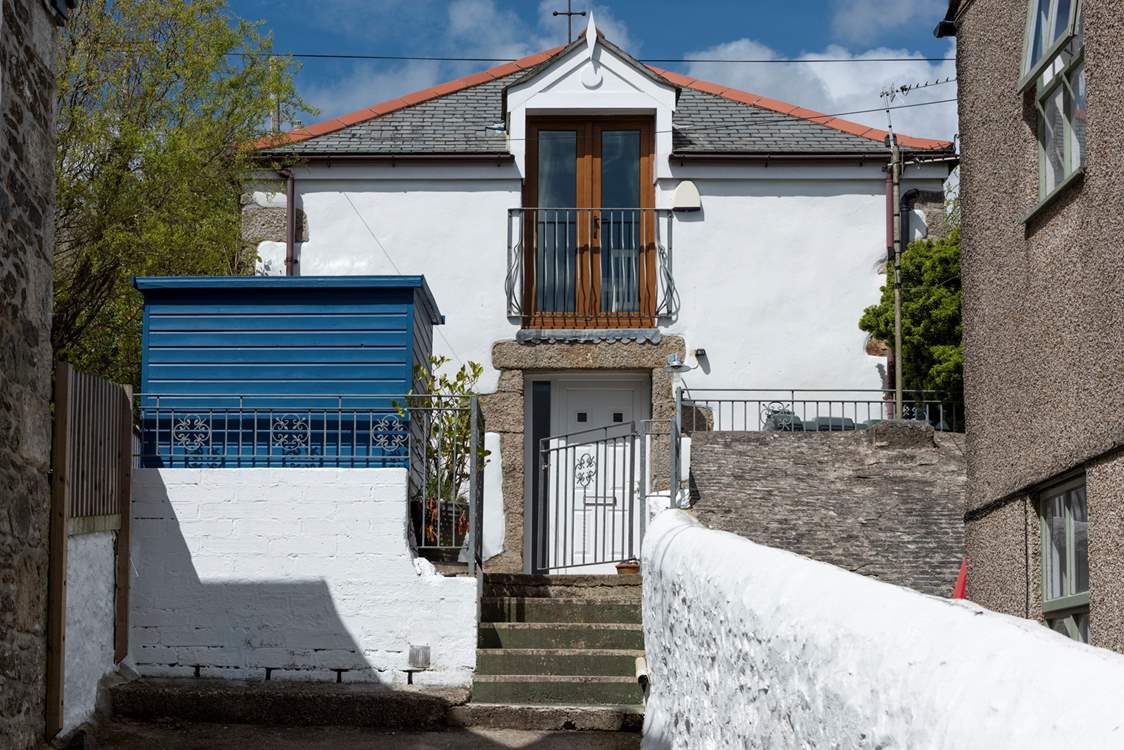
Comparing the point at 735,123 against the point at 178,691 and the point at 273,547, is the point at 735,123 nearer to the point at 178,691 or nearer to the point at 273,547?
the point at 273,547

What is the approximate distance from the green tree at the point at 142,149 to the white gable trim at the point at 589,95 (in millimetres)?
2423

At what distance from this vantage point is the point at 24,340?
6.55 metres

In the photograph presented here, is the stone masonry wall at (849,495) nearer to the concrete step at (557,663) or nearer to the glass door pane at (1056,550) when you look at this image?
the concrete step at (557,663)

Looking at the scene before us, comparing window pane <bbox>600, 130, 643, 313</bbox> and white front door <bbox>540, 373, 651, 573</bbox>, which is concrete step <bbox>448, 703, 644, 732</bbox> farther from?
window pane <bbox>600, 130, 643, 313</bbox>

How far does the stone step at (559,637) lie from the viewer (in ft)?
32.9

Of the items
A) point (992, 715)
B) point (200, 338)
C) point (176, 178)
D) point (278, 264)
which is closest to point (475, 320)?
point (278, 264)

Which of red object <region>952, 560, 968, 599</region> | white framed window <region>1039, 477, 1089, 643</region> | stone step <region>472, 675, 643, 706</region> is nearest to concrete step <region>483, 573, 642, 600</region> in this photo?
stone step <region>472, 675, 643, 706</region>

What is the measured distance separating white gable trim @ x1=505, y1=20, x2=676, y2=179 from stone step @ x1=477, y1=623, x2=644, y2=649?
5.88 meters

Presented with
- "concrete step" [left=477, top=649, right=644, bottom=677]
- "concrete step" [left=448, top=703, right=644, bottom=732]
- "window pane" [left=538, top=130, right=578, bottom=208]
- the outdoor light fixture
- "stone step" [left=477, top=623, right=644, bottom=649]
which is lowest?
"concrete step" [left=448, top=703, right=644, bottom=732]

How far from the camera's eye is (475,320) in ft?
47.1

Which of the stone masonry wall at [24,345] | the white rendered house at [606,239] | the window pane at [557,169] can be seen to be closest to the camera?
the stone masonry wall at [24,345]

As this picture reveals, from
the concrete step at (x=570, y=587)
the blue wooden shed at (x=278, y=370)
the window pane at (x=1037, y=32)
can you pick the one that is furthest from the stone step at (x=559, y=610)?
the window pane at (x=1037, y=32)

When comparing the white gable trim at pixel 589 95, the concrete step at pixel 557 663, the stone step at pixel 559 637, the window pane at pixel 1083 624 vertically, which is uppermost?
the white gable trim at pixel 589 95

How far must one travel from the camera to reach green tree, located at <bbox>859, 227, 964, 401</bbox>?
13.4 m
